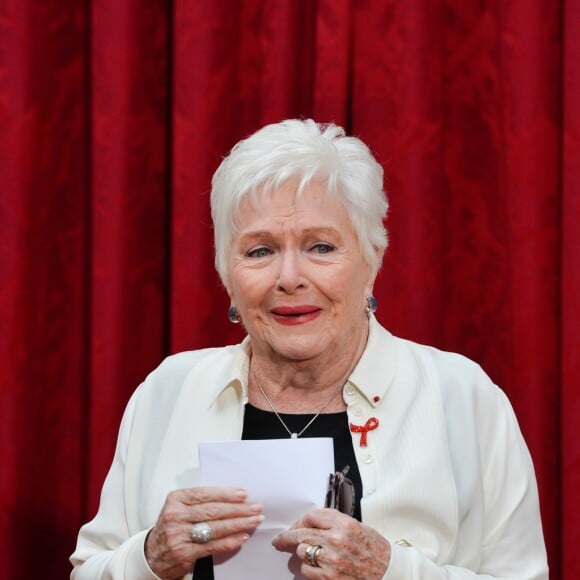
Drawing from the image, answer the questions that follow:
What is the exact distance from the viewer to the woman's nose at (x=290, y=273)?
1724 mm

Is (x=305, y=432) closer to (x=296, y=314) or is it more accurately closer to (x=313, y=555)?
(x=296, y=314)

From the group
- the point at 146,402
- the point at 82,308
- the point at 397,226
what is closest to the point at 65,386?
the point at 82,308

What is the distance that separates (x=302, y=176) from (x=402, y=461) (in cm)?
51

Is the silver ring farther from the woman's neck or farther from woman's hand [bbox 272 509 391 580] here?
the woman's neck

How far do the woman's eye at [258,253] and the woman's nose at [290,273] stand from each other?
5 cm

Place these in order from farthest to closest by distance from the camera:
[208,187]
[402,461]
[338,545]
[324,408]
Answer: [208,187]
[324,408]
[402,461]
[338,545]

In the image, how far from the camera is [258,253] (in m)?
1.80

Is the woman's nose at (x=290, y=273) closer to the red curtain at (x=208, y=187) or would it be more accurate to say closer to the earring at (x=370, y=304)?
the earring at (x=370, y=304)

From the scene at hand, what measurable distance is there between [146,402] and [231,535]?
0.42m

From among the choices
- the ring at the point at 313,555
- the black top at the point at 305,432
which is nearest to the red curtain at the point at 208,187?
the black top at the point at 305,432

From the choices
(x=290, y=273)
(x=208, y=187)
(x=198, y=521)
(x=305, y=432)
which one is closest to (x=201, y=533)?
(x=198, y=521)

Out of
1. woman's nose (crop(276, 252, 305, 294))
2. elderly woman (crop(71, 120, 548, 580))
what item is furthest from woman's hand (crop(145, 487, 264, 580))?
woman's nose (crop(276, 252, 305, 294))

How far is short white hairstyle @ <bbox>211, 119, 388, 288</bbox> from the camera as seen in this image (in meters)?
1.76

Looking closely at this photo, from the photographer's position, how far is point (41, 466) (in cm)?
245
